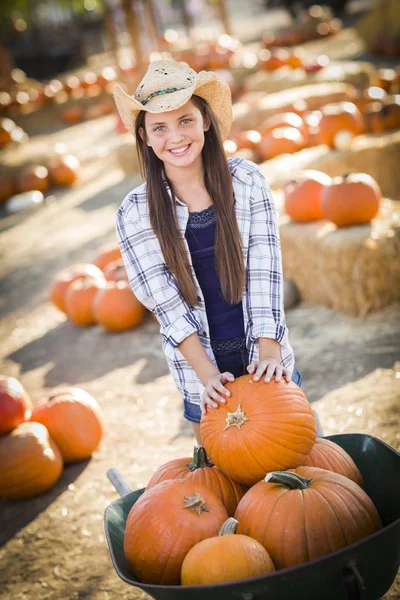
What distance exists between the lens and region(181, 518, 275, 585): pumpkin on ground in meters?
1.50

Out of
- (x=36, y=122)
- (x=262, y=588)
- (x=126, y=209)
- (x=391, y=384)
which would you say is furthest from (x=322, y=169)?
(x=36, y=122)

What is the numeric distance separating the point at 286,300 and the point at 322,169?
80.1 inches

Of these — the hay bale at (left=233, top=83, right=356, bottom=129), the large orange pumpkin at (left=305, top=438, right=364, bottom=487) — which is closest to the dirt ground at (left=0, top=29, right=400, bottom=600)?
the large orange pumpkin at (left=305, top=438, right=364, bottom=487)

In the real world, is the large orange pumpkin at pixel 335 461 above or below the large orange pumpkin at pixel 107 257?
above

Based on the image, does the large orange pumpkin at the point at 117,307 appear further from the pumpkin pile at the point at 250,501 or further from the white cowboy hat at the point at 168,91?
the pumpkin pile at the point at 250,501

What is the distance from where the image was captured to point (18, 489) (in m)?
3.29

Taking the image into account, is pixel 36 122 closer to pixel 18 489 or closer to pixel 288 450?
pixel 18 489

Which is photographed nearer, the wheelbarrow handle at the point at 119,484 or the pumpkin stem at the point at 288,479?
the pumpkin stem at the point at 288,479

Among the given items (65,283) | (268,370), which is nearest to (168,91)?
(268,370)

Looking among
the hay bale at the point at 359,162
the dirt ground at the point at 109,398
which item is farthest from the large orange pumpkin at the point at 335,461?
the hay bale at the point at 359,162

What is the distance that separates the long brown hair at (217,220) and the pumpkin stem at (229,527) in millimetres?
862

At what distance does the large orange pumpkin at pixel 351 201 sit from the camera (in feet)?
14.4

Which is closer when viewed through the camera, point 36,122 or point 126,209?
point 126,209

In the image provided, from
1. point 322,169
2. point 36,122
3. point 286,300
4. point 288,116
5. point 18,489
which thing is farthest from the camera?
point 36,122
